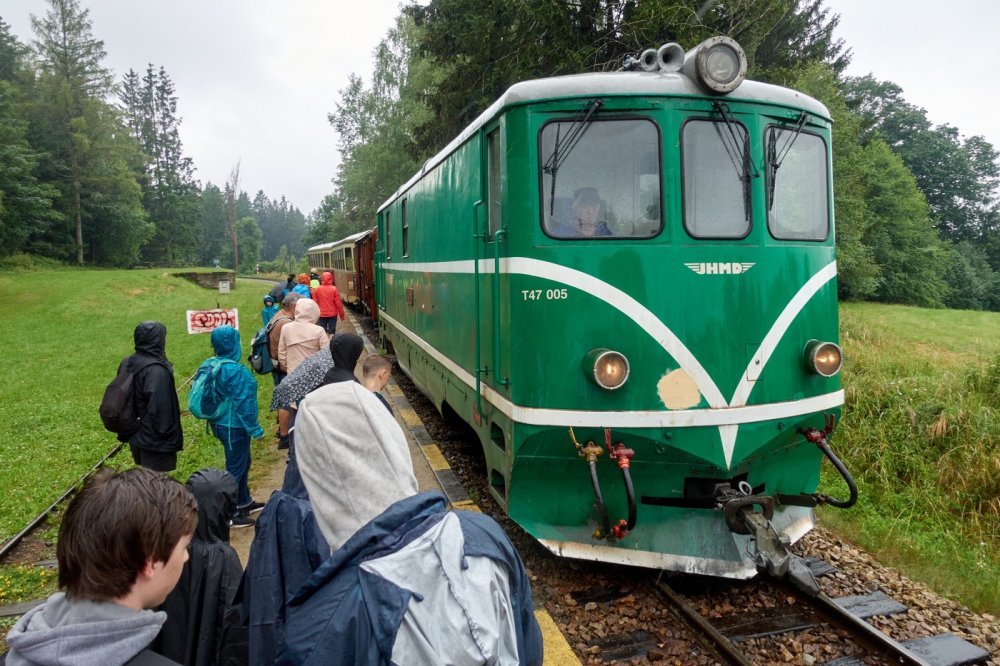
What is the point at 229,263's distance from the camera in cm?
8038

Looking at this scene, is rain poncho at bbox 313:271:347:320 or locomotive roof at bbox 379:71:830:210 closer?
locomotive roof at bbox 379:71:830:210

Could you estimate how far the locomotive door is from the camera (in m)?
4.59

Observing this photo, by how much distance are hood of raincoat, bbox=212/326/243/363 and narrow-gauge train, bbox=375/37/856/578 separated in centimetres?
220

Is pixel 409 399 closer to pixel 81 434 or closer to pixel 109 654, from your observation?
pixel 81 434

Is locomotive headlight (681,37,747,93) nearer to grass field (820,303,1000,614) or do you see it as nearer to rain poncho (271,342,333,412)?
rain poncho (271,342,333,412)

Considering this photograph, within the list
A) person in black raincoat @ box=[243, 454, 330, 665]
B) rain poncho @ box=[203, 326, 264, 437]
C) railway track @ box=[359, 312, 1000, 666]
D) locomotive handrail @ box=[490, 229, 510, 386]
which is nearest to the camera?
person in black raincoat @ box=[243, 454, 330, 665]

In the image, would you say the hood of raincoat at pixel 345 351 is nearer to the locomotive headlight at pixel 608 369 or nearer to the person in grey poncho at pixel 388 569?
the locomotive headlight at pixel 608 369

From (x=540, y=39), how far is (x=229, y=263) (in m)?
75.5

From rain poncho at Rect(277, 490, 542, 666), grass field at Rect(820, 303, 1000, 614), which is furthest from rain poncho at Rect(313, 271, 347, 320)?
rain poncho at Rect(277, 490, 542, 666)

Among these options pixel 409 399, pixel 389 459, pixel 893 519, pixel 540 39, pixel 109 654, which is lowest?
pixel 893 519

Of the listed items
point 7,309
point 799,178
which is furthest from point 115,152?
point 799,178

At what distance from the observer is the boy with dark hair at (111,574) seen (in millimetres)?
1406

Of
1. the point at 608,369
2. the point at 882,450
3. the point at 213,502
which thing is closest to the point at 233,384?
the point at 608,369

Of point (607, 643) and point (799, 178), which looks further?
point (799, 178)
